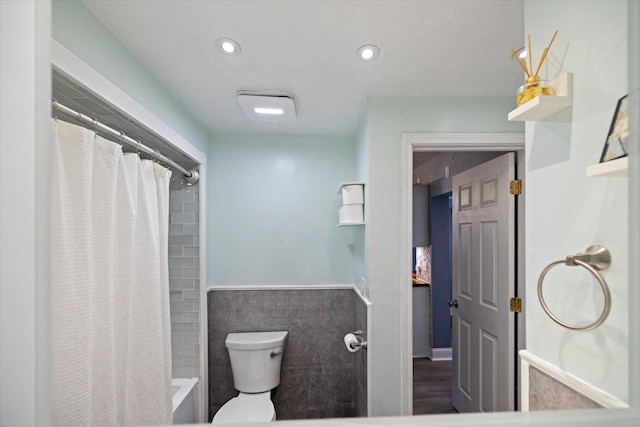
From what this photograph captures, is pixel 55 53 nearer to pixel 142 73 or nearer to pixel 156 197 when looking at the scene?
pixel 142 73

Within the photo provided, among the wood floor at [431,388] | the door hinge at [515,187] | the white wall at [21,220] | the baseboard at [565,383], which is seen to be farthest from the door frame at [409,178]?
the white wall at [21,220]

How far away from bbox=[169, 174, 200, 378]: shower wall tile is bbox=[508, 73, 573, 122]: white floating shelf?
1711 mm

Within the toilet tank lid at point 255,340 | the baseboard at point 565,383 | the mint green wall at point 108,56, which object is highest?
the mint green wall at point 108,56

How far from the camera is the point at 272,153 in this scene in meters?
1.89

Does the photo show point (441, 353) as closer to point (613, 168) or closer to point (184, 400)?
point (184, 400)

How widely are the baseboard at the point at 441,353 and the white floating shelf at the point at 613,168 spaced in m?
2.85

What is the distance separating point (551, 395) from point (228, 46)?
1.36m

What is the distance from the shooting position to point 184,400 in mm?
1477

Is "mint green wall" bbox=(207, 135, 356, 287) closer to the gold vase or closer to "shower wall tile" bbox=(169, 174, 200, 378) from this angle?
"shower wall tile" bbox=(169, 174, 200, 378)

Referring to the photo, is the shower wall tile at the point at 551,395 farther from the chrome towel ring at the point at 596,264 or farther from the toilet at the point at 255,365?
the toilet at the point at 255,365

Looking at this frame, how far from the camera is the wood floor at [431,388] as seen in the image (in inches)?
68.8

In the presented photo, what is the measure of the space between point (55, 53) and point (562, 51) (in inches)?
46.2

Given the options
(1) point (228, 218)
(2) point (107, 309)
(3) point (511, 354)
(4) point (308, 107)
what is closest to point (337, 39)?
(4) point (308, 107)

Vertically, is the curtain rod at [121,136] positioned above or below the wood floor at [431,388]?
above
